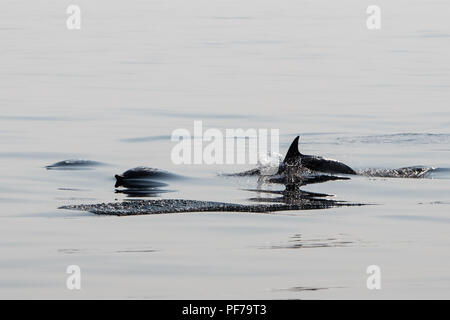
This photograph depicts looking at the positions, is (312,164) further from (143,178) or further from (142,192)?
(142,192)

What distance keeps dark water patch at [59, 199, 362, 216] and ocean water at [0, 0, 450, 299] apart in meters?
0.28

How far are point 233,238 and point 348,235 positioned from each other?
3.79 feet

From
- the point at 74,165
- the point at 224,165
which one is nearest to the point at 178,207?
the point at 74,165

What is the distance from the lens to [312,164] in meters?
17.8

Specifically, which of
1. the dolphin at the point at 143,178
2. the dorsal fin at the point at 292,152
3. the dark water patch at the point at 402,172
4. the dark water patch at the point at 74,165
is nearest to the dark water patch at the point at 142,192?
the dolphin at the point at 143,178

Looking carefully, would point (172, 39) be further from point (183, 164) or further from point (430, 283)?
point (430, 283)

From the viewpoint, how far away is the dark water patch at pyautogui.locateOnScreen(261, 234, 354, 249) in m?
12.1

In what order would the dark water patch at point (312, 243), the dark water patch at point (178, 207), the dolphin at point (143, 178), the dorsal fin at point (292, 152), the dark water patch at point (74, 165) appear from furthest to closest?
the dark water patch at point (74, 165), the dorsal fin at point (292, 152), the dolphin at point (143, 178), the dark water patch at point (178, 207), the dark water patch at point (312, 243)

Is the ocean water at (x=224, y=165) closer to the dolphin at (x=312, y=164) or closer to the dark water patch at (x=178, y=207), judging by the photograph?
the dark water patch at (x=178, y=207)

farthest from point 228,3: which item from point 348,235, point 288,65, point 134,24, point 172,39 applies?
point 348,235

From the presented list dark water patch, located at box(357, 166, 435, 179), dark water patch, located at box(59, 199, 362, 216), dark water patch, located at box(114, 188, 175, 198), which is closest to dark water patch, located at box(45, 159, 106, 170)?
dark water patch, located at box(114, 188, 175, 198)

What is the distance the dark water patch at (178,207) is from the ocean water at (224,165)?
0.28m

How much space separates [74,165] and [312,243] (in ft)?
20.8

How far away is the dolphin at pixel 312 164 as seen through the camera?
692 inches
